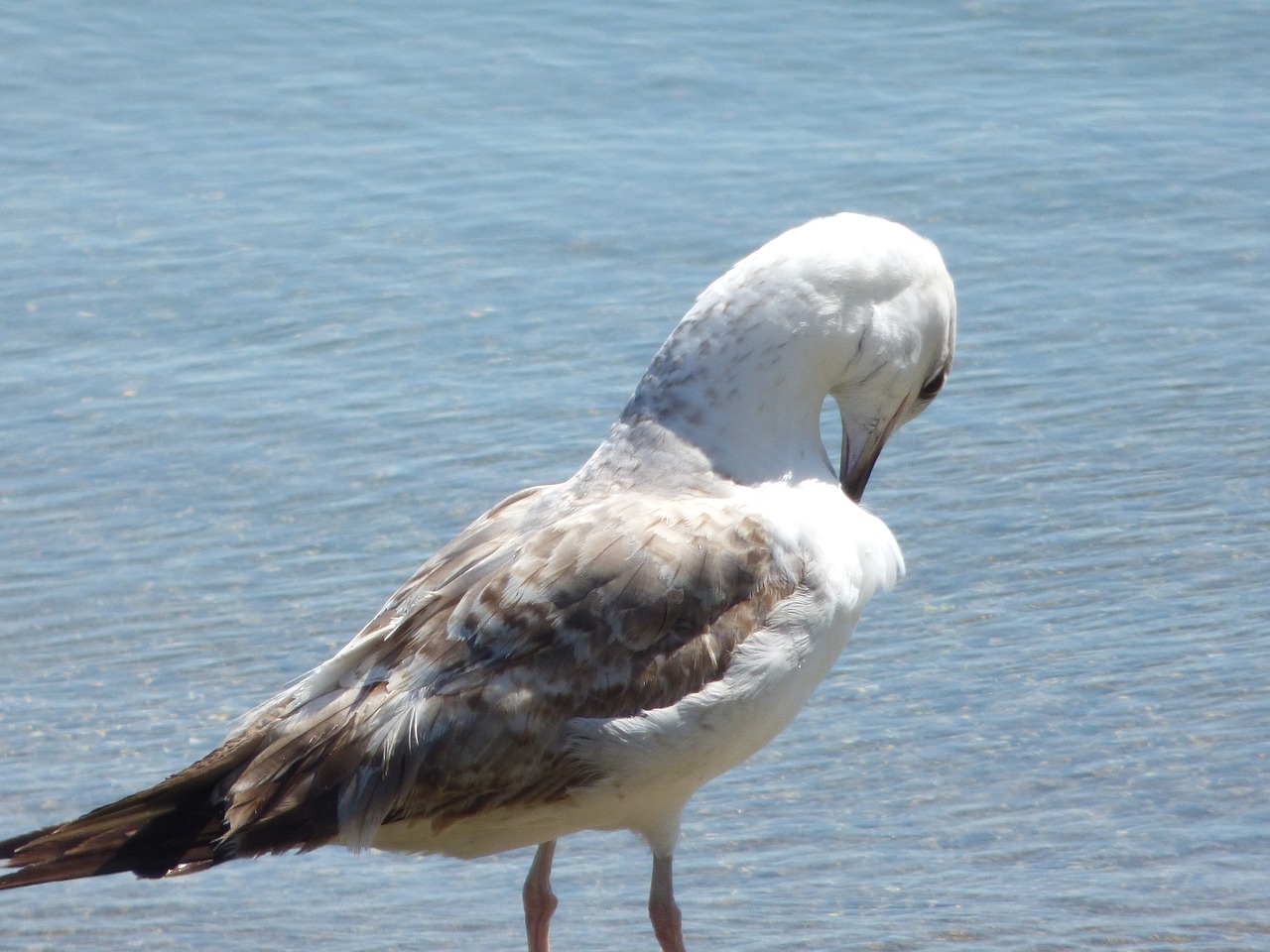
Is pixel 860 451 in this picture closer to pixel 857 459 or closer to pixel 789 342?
pixel 857 459

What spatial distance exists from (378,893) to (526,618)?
1450 millimetres

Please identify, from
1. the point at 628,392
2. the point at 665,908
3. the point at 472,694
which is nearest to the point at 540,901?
the point at 665,908

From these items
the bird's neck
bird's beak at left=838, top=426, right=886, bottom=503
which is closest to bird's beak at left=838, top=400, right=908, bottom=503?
bird's beak at left=838, top=426, right=886, bottom=503

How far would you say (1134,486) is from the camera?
766 cm

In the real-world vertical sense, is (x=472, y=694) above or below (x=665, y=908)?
above

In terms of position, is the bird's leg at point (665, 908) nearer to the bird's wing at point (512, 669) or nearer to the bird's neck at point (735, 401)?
the bird's wing at point (512, 669)

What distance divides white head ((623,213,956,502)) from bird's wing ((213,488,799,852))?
0.90 feet

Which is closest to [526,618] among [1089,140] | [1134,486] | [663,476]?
[663,476]

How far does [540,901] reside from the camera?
522cm

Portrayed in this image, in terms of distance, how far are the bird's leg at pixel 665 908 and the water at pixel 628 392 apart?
38 cm

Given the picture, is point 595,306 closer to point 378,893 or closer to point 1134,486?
point 1134,486

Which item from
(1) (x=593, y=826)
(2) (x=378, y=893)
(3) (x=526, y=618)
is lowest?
(2) (x=378, y=893)

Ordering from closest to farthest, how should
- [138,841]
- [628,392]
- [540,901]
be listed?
[138,841] < [540,901] < [628,392]

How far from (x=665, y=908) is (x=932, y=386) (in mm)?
1516
